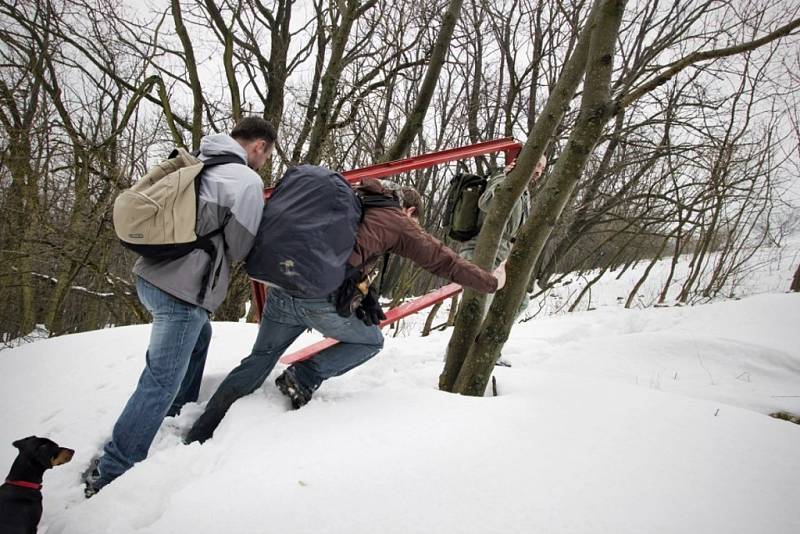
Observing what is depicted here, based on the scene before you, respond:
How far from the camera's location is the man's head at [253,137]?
77.6 inches

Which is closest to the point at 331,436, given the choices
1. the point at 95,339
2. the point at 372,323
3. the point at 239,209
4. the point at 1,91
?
the point at 372,323

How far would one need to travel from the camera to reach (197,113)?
20.7ft

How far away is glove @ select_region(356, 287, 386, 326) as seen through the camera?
209 centimetres

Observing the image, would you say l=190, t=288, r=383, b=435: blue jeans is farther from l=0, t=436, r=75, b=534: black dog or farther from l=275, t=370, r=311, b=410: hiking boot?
l=0, t=436, r=75, b=534: black dog

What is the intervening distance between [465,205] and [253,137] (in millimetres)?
1842

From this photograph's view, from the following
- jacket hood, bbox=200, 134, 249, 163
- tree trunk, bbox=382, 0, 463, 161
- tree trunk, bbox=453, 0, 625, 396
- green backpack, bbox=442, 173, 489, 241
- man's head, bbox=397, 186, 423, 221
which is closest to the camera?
jacket hood, bbox=200, 134, 249, 163

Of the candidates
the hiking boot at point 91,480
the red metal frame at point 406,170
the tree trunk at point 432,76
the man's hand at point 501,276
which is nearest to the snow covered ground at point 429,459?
the hiking boot at point 91,480

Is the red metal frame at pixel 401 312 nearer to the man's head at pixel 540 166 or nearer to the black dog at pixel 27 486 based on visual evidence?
the man's head at pixel 540 166

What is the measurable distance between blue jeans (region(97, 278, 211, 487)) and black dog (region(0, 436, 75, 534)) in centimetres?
22

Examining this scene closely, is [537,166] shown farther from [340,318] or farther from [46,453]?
[46,453]

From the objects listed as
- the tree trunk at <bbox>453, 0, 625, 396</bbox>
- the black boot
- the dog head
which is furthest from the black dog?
the tree trunk at <bbox>453, 0, 625, 396</bbox>

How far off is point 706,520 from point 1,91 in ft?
29.1

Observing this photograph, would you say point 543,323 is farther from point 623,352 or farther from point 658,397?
point 658,397

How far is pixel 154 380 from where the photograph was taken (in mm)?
1752
